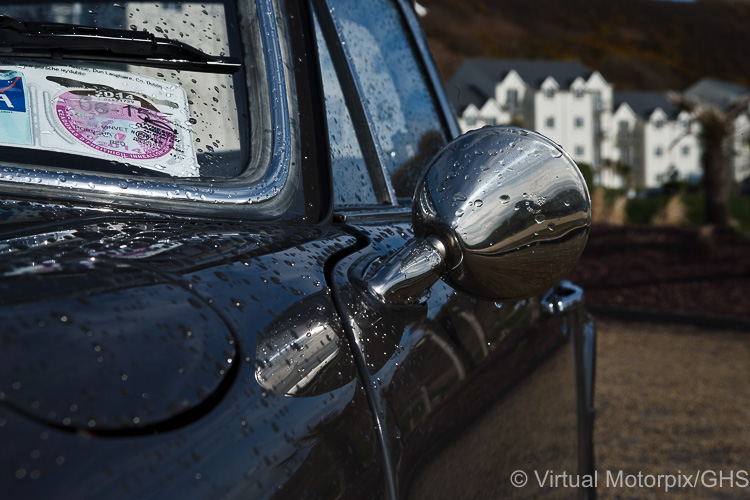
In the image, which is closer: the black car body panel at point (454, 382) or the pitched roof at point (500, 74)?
the black car body panel at point (454, 382)

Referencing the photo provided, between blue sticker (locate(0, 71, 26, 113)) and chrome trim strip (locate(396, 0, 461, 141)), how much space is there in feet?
4.36

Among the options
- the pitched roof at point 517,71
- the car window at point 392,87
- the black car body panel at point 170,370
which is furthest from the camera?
the pitched roof at point 517,71

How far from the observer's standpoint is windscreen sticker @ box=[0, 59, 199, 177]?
1.16 metres

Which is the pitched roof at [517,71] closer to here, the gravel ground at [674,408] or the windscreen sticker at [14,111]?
the gravel ground at [674,408]

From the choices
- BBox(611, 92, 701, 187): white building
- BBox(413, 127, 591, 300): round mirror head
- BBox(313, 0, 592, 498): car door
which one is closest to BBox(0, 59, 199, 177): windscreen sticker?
BBox(313, 0, 592, 498): car door

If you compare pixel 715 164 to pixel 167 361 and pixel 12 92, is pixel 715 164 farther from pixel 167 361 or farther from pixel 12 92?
pixel 167 361

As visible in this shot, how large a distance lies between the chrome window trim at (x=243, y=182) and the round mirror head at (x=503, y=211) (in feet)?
0.98

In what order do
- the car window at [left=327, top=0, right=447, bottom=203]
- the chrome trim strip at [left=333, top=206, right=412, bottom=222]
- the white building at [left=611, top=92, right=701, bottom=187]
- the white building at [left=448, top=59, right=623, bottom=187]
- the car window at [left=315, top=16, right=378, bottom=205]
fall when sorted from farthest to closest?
the white building at [left=611, top=92, right=701, bottom=187]
the white building at [left=448, top=59, right=623, bottom=187]
the car window at [left=327, top=0, right=447, bottom=203]
the car window at [left=315, top=16, right=378, bottom=205]
the chrome trim strip at [left=333, top=206, right=412, bottom=222]

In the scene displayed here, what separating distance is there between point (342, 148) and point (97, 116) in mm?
544


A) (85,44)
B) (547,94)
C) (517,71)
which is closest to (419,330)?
(85,44)

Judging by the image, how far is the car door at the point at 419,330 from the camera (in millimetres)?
1041

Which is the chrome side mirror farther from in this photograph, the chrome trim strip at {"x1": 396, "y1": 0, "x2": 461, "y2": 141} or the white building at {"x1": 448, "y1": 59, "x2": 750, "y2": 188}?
the white building at {"x1": 448, "y1": 59, "x2": 750, "y2": 188}

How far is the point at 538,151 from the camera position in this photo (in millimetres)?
1118

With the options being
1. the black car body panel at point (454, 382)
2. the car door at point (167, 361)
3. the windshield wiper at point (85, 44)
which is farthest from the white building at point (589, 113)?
the car door at point (167, 361)
